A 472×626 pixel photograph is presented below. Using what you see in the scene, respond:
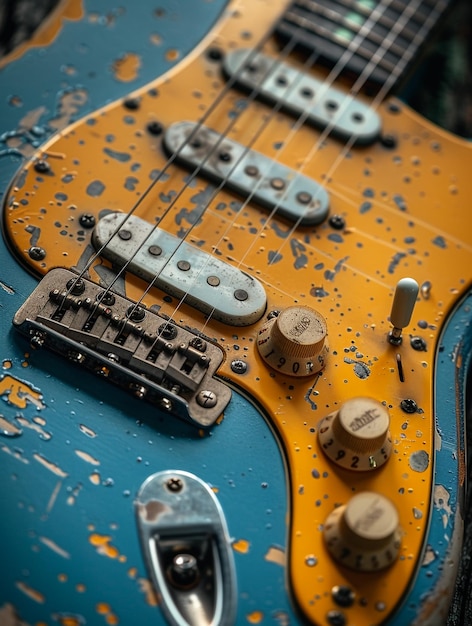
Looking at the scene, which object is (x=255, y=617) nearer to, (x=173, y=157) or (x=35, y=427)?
(x=35, y=427)

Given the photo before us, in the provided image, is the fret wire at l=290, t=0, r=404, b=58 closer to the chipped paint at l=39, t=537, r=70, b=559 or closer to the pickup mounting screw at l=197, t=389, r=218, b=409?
the pickup mounting screw at l=197, t=389, r=218, b=409

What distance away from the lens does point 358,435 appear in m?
1.22

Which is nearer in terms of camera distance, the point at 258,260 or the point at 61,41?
the point at 258,260

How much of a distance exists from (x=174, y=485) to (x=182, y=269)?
1.20 ft

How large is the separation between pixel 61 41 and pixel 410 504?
1097 millimetres

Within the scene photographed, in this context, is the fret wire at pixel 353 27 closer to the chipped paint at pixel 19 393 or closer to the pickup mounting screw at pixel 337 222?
the pickup mounting screw at pixel 337 222

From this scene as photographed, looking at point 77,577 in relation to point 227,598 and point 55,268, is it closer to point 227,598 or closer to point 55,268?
point 227,598

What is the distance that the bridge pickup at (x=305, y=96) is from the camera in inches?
66.4

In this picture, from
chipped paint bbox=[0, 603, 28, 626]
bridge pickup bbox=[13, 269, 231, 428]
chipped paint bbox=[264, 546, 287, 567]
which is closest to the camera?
chipped paint bbox=[0, 603, 28, 626]

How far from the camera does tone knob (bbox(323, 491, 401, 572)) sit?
3.73ft

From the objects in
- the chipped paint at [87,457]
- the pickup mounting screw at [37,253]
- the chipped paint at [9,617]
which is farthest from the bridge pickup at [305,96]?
Answer: the chipped paint at [9,617]

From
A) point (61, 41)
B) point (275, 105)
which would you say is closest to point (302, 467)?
point (275, 105)

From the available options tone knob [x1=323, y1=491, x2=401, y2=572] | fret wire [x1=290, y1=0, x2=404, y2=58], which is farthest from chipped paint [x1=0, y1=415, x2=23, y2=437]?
fret wire [x1=290, y1=0, x2=404, y2=58]

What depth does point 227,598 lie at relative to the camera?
1140 mm
